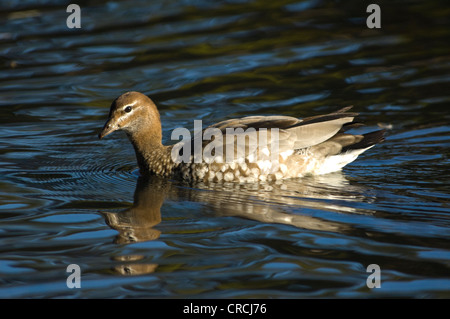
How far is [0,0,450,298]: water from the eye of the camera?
6266 millimetres

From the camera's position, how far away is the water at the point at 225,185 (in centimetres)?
627

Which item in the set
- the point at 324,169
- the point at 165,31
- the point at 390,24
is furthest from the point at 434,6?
the point at 324,169

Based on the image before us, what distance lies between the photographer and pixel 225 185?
8930 millimetres

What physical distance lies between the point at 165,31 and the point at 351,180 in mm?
7187

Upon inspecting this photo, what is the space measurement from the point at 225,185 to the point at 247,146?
0.53 metres

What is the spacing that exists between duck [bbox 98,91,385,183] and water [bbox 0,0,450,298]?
211mm

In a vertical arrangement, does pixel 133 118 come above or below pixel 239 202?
above
